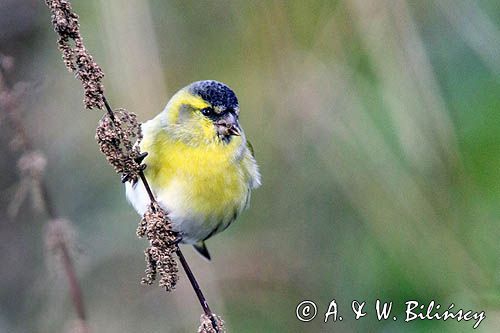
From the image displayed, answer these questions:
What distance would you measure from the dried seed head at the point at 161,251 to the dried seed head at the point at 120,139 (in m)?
0.17

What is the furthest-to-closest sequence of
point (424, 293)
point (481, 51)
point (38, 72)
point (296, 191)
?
1. point (38, 72)
2. point (296, 191)
3. point (424, 293)
4. point (481, 51)

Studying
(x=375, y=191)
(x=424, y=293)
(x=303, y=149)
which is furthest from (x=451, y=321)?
(x=303, y=149)

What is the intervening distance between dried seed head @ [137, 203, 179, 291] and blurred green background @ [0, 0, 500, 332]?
14.7 inches

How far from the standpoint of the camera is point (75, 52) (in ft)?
5.88

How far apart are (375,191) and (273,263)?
3.07 feet

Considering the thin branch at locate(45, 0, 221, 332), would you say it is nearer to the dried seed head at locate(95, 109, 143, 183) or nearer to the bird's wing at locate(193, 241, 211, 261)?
the dried seed head at locate(95, 109, 143, 183)

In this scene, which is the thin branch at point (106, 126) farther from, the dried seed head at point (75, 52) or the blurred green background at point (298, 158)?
the blurred green background at point (298, 158)

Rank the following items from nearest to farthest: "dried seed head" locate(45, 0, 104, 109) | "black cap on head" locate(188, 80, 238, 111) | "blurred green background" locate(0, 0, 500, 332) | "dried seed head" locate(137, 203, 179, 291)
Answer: "dried seed head" locate(45, 0, 104, 109)
"dried seed head" locate(137, 203, 179, 291)
"blurred green background" locate(0, 0, 500, 332)
"black cap on head" locate(188, 80, 238, 111)

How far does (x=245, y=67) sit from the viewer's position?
10.9 feet

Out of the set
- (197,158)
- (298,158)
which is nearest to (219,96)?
(197,158)

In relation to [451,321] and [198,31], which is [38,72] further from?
[451,321]

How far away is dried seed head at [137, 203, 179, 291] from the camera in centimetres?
210

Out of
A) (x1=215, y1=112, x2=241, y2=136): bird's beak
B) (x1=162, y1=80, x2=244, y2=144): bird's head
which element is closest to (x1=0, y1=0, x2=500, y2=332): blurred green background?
(x1=162, y1=80, x2=244, y2=144): bird's head

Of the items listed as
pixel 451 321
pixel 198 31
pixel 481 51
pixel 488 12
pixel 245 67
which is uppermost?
pixel 198 31
